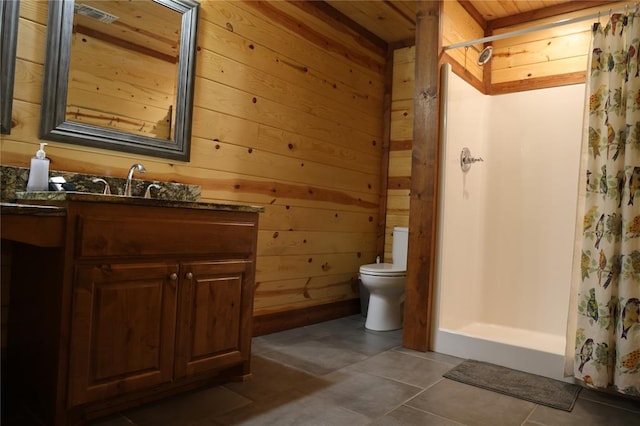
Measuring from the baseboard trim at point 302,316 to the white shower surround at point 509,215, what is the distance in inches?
38.3

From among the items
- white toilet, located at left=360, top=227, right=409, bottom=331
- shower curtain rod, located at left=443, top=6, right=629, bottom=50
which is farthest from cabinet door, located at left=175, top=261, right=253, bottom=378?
shower curtain rod, located at left=443, top=6, right=629, bottom=50

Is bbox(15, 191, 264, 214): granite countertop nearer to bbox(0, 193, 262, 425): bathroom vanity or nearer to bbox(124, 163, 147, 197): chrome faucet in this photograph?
bbox(0, 193, 262, 425): bathroom vanity

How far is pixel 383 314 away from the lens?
10.0 feet

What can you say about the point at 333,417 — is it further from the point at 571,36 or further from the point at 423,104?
the point at 571,36

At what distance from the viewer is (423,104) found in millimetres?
2666

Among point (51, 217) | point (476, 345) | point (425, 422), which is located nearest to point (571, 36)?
point (476, 345)

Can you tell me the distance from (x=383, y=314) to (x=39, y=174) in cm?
225

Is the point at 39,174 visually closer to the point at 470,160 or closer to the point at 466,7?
the point at 470,160

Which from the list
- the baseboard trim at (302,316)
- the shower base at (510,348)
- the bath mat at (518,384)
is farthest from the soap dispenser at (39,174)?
the shower base at (510,348)

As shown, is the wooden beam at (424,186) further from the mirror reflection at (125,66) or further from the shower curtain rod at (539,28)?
the mirror reflection at (125,66)

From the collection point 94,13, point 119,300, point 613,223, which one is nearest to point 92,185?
point 119,300

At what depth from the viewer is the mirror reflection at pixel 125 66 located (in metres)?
1.92

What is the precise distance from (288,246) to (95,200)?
5.41 ft

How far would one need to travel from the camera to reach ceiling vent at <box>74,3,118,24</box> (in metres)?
1.90
